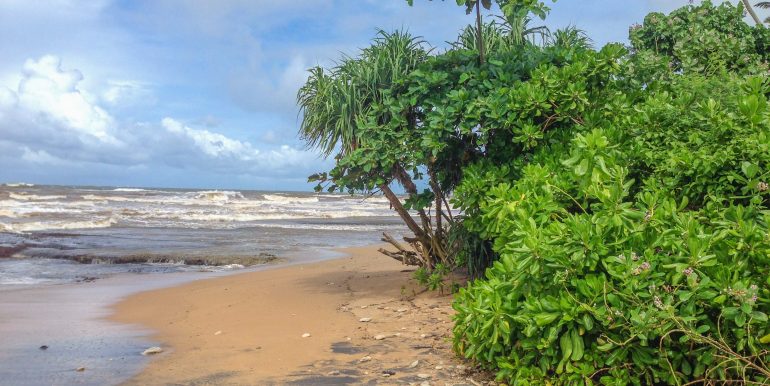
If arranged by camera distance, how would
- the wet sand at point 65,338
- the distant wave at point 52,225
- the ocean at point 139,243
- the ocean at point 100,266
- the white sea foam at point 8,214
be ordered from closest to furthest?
1. the wet sand at point 65,338
2. the ocean at point 100,266
3. the ocean at point 139,243
4. the distant wave at point 52,225
5. the white sea foam at point 8,214

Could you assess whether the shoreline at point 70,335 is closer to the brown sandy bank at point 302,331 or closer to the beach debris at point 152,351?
the beach debris at point 152,351

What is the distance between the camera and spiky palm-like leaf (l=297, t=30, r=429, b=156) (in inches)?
327

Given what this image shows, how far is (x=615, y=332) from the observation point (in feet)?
13.2

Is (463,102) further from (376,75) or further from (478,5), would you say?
(376,75)

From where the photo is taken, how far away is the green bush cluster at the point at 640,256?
3.71 m

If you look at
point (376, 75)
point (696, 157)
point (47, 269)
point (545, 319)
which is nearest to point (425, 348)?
point (545, 319)

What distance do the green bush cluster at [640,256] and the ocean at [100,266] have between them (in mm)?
3361

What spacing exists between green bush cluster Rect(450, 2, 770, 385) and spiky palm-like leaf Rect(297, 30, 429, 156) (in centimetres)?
241

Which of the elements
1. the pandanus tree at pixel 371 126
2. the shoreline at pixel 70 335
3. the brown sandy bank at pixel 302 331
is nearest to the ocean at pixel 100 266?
the shoreline at pixel 70 335

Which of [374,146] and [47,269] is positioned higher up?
[374,146]

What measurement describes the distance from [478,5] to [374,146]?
1.83 m

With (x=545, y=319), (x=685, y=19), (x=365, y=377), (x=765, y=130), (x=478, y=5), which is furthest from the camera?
(x=685, y=19)

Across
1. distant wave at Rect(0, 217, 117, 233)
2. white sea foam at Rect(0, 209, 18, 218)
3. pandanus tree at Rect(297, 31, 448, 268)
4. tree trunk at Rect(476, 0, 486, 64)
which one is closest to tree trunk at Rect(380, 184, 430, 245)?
pandanus tree at Rect(297, 31, 448, 268)

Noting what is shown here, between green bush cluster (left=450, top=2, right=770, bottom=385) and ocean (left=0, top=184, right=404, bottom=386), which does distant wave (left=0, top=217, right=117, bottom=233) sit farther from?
green bush cluster (left=450, top=2, right=770, bottom=385)
